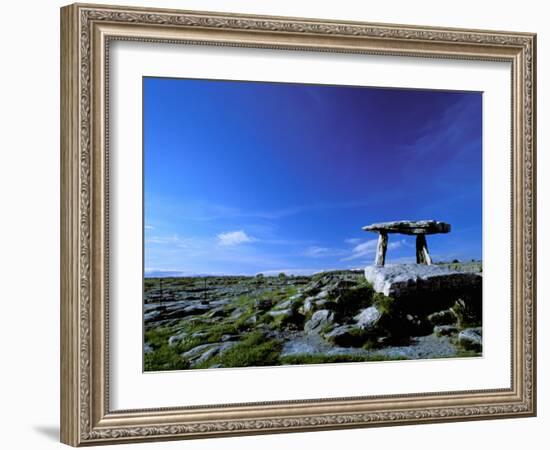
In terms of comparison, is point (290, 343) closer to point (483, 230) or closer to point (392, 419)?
point (392, 419)

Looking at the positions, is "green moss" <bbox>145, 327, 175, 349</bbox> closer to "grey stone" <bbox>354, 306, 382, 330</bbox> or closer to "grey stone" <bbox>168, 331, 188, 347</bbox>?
"grey stone" <bbox>168, 331, 188, 347</bbox>

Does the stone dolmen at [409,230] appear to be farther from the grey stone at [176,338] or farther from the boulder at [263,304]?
the grey stone at [176,338]

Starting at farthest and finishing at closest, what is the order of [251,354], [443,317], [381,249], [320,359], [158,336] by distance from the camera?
[443,317] → [381,249] → [320,359] → [251,354] → [158,336]

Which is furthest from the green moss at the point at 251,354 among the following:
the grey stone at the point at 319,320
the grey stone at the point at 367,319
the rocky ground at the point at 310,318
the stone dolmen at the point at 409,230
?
the stone dolmen at the point at 409,230

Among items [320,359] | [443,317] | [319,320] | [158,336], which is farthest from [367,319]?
[158,336]

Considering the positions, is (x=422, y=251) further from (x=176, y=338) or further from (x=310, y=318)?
(x=176, y=338)

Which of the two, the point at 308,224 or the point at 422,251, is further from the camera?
the point at 422,251

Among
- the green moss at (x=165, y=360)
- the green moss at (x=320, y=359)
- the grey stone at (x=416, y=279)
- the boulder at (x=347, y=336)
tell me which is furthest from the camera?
the grey stone at (x=416, y=279)
